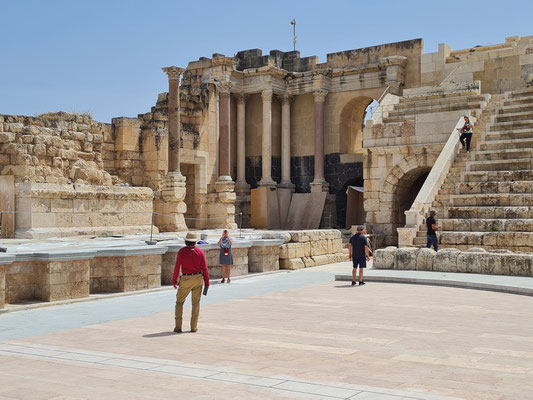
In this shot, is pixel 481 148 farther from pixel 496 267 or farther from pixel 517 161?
pixel 496 267

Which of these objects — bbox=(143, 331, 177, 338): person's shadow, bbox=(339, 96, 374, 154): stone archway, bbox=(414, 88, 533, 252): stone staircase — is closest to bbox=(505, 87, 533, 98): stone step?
bbox=(414, 88, 533, 252): stone staircase

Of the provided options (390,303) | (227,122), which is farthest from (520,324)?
(227,122)

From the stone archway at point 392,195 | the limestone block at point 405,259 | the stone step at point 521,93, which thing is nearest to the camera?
the limestone block at point 405,259

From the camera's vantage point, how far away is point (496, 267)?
1463cm

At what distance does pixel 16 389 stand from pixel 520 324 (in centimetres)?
617

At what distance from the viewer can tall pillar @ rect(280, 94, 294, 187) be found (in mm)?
33156

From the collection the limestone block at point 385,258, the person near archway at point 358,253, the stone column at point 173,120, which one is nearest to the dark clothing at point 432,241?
the limestone block at point 385,258

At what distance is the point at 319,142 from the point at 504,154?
12.3 m

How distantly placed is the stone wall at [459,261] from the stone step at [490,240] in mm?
1679

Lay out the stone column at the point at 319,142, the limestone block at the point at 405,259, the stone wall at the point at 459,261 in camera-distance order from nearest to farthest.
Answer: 1. the stone wall at the point at 459,261
2. the limestone block at the point at 405,259
3. the stone column at the point at 319,142

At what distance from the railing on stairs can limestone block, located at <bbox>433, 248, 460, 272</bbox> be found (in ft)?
10.6

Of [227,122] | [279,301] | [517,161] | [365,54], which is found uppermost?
[365,54]

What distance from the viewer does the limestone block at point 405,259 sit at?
15.9m

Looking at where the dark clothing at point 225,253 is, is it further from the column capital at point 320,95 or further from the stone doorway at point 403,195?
the column capital at point 320,95
